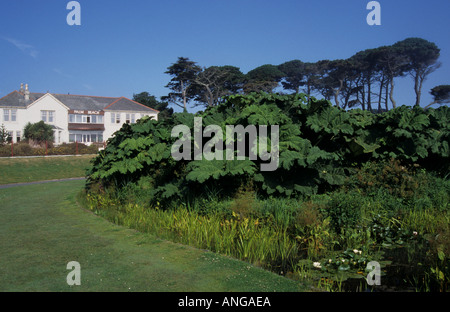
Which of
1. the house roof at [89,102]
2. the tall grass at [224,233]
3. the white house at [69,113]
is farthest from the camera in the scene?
the house roof at [89,102]

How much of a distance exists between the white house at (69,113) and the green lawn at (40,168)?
2444 cm

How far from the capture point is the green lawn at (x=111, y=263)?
15.1 feet

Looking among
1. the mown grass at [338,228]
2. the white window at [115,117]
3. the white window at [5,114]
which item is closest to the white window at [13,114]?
the white window at [5,114]

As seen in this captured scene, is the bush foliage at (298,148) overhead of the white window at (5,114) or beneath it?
beneath

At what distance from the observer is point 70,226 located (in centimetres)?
805

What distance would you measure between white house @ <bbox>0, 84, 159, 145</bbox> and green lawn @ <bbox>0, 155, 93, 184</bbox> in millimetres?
24438

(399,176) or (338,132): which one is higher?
(338,132)

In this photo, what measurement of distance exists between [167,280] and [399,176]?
593 centimetres

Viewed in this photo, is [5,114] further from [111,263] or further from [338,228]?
[338,228]

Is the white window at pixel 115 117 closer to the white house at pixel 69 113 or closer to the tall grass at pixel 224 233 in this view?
the white house at pixel 69 113

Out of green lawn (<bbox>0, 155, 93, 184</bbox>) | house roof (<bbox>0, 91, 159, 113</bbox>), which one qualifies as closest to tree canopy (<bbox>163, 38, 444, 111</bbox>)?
house roof (<bbox>0, 91, 159, 113</bbox>)

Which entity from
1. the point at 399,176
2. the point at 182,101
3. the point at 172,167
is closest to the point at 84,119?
the point at 182,101

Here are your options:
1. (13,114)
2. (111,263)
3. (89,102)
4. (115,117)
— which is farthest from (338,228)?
(89,102)
